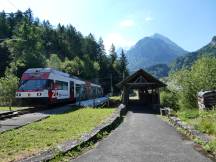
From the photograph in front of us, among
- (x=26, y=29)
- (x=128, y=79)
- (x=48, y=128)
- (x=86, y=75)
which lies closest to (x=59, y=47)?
(x=86, y=75)

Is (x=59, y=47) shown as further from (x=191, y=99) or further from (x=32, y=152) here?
(x=32, y=152)

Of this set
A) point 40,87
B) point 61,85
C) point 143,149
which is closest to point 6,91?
point 61,85

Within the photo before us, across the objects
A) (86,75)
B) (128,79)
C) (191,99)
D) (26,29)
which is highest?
(26,29)

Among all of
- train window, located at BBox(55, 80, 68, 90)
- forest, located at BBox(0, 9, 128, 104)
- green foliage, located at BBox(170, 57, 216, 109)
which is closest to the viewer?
train window, located at BBox(55, 80, 68, 90)

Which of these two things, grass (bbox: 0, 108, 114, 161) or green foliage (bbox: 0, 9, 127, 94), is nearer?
grass (bbox: 0, 108, 114, 161)

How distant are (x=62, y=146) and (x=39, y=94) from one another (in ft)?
67.2

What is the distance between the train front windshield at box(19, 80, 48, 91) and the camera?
99.8 feet

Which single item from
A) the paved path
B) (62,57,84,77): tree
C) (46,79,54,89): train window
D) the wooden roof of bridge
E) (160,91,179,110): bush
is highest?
(62,57,84,77): tree

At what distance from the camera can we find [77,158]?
934cm

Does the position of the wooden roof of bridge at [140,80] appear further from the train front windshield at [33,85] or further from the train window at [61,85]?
the train front windshield at [33,85]

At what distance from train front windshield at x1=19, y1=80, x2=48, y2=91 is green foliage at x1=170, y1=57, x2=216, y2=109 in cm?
1298

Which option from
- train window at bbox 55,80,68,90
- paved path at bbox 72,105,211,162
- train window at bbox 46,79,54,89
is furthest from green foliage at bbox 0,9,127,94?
paved path at bbox 72,105,211,162

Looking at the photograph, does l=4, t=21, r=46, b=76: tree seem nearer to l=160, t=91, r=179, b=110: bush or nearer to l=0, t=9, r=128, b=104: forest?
l=0, t=9, r=128, b=104: forest

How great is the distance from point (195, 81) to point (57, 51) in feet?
321
